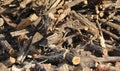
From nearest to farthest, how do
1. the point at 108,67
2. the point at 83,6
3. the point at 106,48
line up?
the point at 108,67 → the point at 106,48 → the point at 83,6

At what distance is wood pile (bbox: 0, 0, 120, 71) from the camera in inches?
225

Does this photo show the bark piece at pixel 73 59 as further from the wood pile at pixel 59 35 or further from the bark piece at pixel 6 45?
the bark piece at pixel 6 45

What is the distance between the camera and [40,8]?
6.24 metres

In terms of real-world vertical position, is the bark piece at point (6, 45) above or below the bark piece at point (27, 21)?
below

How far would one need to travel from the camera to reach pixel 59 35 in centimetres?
594

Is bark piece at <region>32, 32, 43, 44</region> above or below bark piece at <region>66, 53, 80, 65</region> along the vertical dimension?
above

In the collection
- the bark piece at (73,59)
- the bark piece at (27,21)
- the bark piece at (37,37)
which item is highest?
the bark piece at (27,21)

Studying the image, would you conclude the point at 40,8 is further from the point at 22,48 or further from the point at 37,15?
the point at 22,48

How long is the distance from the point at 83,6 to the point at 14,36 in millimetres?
1418

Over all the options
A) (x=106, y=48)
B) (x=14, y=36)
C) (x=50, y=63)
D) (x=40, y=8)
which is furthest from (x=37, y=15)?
(x=106, y=48)

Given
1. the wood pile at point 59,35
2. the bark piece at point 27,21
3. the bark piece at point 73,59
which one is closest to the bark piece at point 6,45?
the wood pile at point 59,35

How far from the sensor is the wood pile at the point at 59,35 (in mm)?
5707

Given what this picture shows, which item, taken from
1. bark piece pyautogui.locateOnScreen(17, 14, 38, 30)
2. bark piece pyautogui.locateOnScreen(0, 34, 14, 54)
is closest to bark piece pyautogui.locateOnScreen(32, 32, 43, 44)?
bark piece pyautogui.locateOnScreen(17, 14, 38, 30)

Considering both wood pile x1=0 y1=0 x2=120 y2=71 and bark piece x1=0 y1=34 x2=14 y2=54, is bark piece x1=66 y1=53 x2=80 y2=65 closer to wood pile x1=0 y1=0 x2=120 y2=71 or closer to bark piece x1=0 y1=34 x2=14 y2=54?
wood pile x1=0 y1=0 x2=120 y2=71
